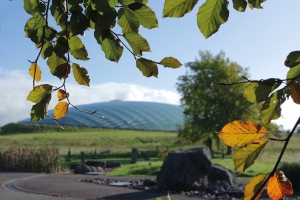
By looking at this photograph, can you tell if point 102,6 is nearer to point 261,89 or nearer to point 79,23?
point 79,23

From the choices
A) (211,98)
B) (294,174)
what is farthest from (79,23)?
(211,98)

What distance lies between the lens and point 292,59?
0.93 meters

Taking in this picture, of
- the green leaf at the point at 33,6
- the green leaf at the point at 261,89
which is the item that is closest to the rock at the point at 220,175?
the green leaf at the point at 33,6

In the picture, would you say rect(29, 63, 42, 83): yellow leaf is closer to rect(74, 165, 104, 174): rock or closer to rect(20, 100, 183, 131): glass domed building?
rect(74, 165, 104, 174): rock

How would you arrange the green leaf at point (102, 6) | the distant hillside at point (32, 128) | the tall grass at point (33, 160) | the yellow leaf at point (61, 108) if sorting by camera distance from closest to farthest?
the green leaf at point (102, 6)
the yellow leaf at point (61, 108)
the tall grass at point (33, 160)
the distant hillside at point (32, 128)

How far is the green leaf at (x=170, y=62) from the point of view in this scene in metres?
1.27

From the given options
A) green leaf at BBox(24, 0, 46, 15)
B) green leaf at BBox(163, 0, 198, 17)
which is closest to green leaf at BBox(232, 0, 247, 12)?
green leaf at BBox(163, 0, 198, 17)

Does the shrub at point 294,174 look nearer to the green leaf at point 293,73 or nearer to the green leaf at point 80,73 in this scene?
the green leaf at point 80,73

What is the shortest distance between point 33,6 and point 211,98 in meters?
34.8

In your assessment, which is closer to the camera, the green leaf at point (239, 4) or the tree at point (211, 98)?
the green leaf at point (239, 4)

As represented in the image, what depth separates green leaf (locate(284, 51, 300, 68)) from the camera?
3.01ft

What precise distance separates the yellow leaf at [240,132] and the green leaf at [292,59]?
17cm

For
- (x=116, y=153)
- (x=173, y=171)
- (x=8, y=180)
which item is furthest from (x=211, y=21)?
(x=116, y=153)

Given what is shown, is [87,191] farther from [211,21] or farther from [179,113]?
[179,113]
